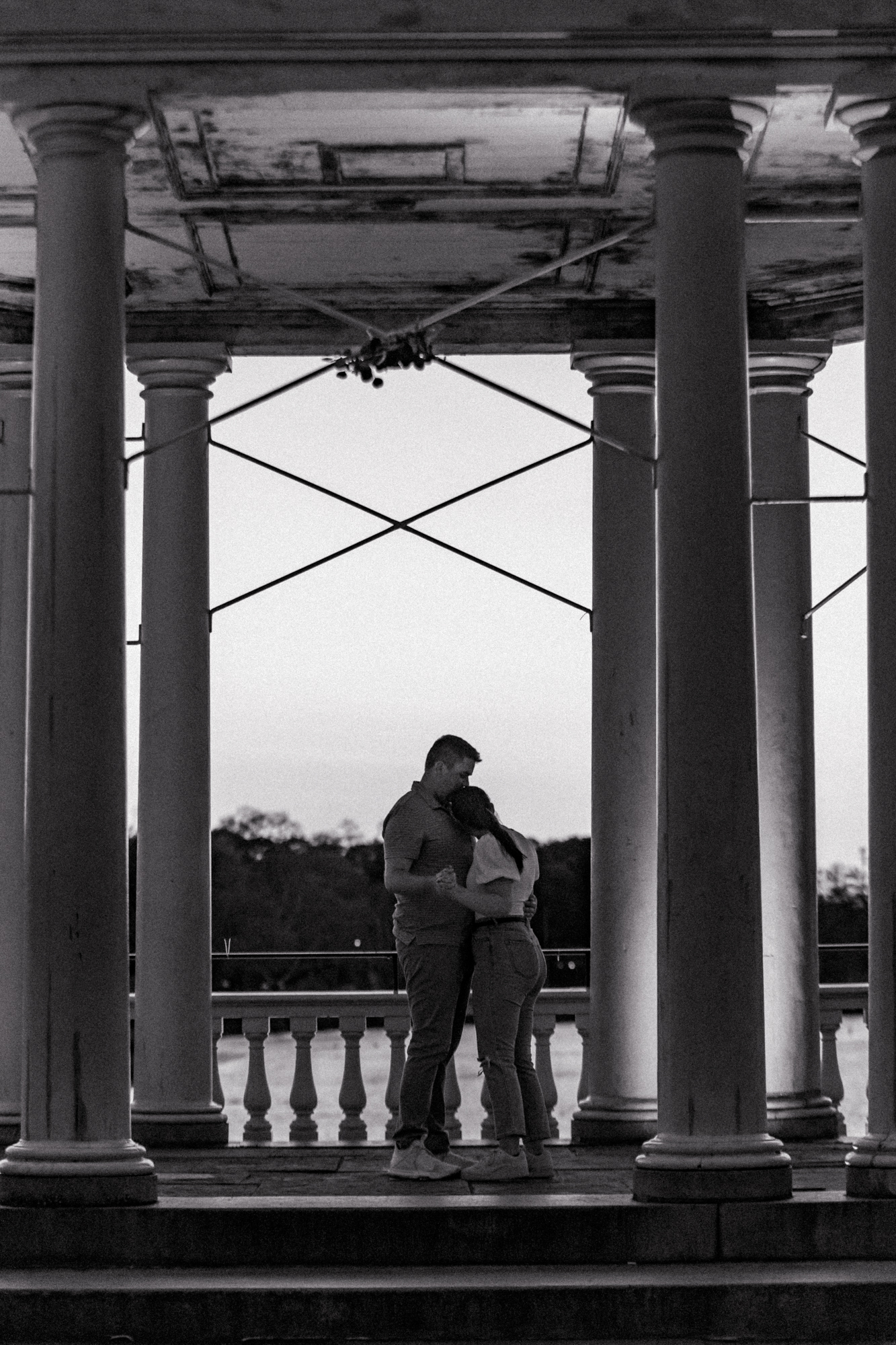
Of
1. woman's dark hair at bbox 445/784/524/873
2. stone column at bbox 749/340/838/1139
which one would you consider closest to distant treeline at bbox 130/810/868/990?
stone column at bbox 749/340/838/1139

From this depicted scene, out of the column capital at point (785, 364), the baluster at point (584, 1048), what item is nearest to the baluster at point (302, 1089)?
the baluster at point (584, 1048)

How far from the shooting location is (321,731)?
60.8 m

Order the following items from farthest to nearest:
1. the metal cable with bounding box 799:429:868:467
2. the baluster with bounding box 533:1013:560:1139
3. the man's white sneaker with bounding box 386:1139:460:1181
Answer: the baluster with bounding box 533:1013:560:1139 < the metal cable with bounding box 799:429:868:467 < the man's white sneaker with bounding box 386:1139:460:1181

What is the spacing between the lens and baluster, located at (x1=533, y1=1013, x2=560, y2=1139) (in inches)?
1303

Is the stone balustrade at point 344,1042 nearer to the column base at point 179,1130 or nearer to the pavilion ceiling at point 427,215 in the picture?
the column base at point 179,1130

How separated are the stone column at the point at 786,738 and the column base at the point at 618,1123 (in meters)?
1.58

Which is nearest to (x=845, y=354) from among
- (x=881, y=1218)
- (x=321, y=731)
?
A: (x=321, y=731)

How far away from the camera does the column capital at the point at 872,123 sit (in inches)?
919

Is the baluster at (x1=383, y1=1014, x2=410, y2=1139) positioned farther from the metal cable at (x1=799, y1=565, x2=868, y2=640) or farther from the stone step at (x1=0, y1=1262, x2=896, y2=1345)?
the stone step at (x1=0, y1=1262, x2=896, y2=1345)

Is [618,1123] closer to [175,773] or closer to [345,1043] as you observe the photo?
[345,1043]

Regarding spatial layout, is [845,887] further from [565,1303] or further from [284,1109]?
[565,1303]

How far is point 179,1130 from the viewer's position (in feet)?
102

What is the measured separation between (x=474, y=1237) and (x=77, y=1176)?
3735 millimetres

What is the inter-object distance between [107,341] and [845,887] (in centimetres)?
4593
